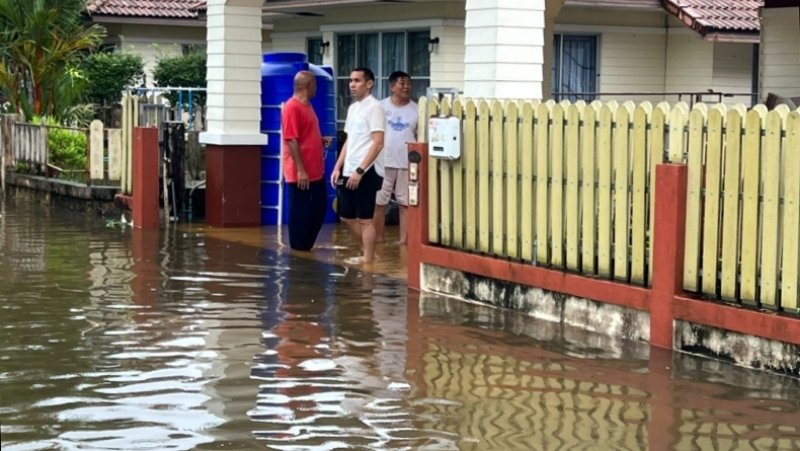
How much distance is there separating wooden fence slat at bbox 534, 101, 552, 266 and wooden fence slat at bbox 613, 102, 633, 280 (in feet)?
2.55

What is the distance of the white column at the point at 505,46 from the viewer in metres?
11.7

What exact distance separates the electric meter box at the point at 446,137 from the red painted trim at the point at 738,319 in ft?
9.17

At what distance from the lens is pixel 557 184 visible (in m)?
10.4

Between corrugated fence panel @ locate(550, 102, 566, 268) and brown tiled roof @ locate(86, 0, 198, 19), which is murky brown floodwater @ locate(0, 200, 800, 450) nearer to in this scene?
corrugated fence panel @ locate(550, 102, 566, 268)

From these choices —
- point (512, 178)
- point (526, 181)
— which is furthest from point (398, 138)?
point (526, 181)

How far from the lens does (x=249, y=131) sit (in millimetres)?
16562

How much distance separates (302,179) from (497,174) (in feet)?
10.5

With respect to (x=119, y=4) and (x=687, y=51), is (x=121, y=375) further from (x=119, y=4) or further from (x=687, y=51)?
(x=119, y=4)

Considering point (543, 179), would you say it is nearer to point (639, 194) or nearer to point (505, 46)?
point (639, 194)

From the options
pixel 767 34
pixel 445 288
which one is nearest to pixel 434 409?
pixel 445 288

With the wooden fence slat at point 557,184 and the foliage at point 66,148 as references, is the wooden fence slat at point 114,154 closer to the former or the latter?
the foliage at point 66,148

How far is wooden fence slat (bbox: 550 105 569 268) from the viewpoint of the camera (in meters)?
10.4

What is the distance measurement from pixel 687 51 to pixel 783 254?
14.5 metres

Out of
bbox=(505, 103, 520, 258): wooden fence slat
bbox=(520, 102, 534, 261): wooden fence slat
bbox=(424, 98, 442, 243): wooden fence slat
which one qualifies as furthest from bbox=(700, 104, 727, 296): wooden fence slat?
bbox=(424, 98, 442, 243): wooden fence slat
